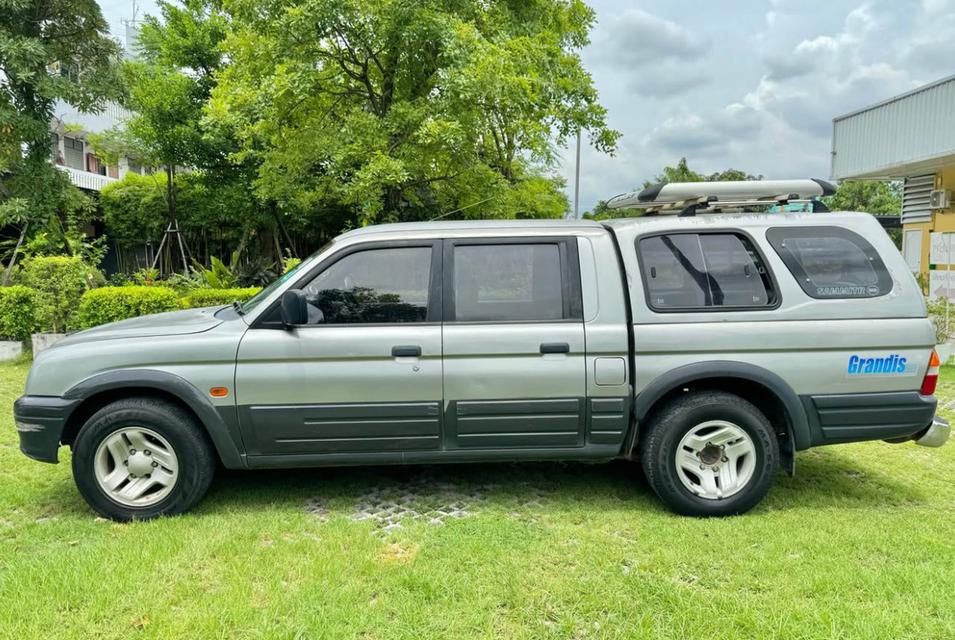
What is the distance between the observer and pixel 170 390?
11.7 ft

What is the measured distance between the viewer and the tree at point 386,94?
902 centimetres

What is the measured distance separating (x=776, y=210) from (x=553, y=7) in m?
11.7

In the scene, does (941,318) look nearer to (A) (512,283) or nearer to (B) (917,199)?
(B) (917,199)

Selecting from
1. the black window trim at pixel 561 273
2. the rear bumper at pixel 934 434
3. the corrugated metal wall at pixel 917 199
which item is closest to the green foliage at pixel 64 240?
the black window trim at pixel 561 273

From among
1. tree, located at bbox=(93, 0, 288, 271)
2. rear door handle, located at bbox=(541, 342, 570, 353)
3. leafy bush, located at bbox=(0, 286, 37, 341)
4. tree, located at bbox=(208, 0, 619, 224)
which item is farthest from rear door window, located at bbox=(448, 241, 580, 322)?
tree, located at bbox=(93, 0, 288, 271)

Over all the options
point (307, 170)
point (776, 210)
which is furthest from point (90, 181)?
point (776, 210)

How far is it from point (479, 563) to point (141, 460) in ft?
6.91

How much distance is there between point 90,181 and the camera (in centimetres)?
2156

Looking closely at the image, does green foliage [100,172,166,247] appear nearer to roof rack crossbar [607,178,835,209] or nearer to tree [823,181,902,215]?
roof rack crossbar [607,178,835,209]

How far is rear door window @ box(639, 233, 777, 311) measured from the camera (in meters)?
3.79

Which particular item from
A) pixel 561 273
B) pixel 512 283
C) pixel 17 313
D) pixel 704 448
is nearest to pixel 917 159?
pixel 704 448

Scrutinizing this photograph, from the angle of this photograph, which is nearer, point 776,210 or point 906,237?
point 776,210

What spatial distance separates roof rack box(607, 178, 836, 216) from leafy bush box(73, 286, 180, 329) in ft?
23.7

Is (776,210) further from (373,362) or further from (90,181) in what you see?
(90,181)
